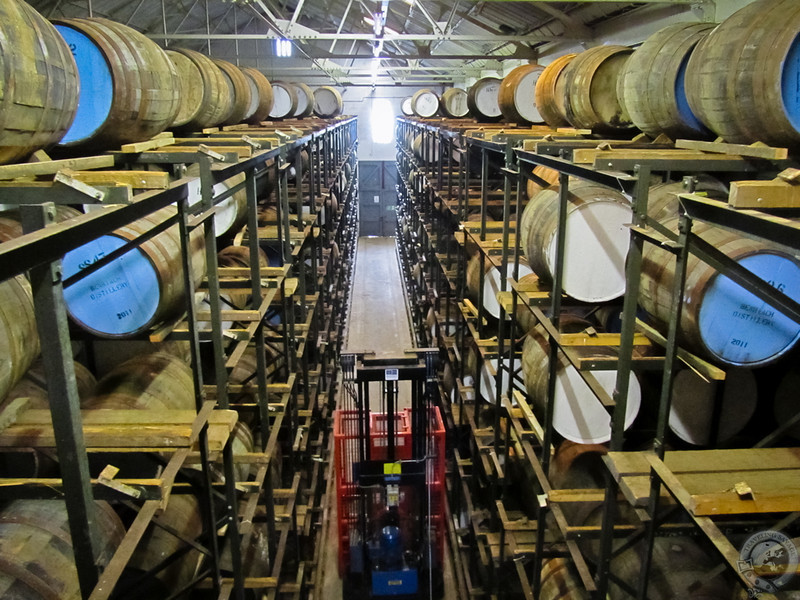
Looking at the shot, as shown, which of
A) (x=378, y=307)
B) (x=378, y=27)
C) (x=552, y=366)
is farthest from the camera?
A: (x=378, y=307)

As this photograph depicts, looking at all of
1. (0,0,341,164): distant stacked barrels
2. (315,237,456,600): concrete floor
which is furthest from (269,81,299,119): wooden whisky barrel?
(315,237,456,600): concrete floor

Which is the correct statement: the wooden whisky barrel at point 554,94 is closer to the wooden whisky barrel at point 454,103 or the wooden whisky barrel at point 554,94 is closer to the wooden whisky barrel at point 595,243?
the wooden whisky barrel at point 595,243

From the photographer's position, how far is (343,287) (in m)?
14.6

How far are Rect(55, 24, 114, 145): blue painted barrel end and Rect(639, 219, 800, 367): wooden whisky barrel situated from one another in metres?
3.30

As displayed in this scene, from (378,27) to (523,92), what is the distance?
3286 mm

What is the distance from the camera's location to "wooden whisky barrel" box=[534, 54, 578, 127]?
19.1ft

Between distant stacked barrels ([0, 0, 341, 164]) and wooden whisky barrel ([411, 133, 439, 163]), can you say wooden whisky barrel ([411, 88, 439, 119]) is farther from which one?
distant stacked barrels ([0, 0, 341, 164])

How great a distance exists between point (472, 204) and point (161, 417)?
567 cm

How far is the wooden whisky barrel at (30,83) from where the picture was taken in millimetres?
2217

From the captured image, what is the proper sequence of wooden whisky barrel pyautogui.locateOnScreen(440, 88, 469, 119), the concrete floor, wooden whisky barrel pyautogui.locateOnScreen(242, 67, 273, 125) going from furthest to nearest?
wooden whisky barrel pyautogui.locateOnScreen(440, 88, 469, 119) → wooden whisky barrel pyautogui.locateOnScreen(242, 67, 273, 125) → the concrete floor

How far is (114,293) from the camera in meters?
Result: 3.26

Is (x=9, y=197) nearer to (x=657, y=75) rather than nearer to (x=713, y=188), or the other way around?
(x=713, y=188)

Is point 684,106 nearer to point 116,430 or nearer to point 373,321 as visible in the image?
point 116,430

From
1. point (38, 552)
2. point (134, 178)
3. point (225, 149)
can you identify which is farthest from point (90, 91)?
point (38, 552)
